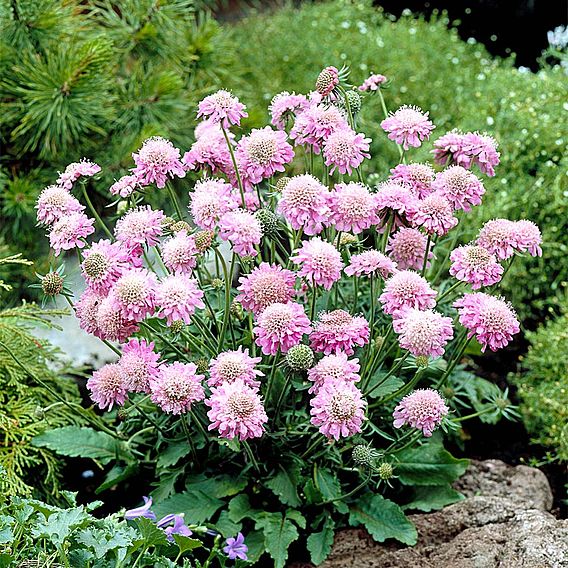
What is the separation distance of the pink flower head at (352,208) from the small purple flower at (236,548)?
2.33ft

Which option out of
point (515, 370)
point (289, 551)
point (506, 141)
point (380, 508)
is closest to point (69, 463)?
point (289, 551)

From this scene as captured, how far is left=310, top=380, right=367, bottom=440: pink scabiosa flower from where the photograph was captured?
150cm

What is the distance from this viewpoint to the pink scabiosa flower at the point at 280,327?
153cm

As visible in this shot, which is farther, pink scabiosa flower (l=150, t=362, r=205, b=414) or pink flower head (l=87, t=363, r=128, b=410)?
pink flower head (l=87, t=363, r=128, b=410)

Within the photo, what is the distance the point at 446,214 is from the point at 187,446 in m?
0.80

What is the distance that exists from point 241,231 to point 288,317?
0.19 meters

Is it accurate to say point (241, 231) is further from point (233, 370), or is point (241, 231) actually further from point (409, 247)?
point (409, 247)

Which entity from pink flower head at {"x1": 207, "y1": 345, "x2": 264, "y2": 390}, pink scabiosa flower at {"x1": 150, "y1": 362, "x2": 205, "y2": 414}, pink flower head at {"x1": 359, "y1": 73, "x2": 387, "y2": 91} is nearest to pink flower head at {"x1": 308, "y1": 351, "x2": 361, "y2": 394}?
pink flower head at {"x1": 207, "y1": 345, "x2": 264, "y2": 390}

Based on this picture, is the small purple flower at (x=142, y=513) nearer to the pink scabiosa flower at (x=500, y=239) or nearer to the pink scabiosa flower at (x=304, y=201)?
the pink scabiosa flower at (x=304, y=201)

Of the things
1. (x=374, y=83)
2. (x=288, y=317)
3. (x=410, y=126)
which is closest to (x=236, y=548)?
(x=288, y=317)

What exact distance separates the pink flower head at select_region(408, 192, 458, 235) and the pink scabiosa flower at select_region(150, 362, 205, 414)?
542 millimetres

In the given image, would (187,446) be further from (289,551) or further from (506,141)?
(506,141)

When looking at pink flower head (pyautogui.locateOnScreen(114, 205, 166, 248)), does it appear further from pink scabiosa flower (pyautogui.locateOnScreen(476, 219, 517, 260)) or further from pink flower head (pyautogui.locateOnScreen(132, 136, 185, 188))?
pink scabiosa flower (pyautogui.locateOnScreen(476, 219, 517, 260))

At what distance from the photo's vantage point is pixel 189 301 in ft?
5.07
